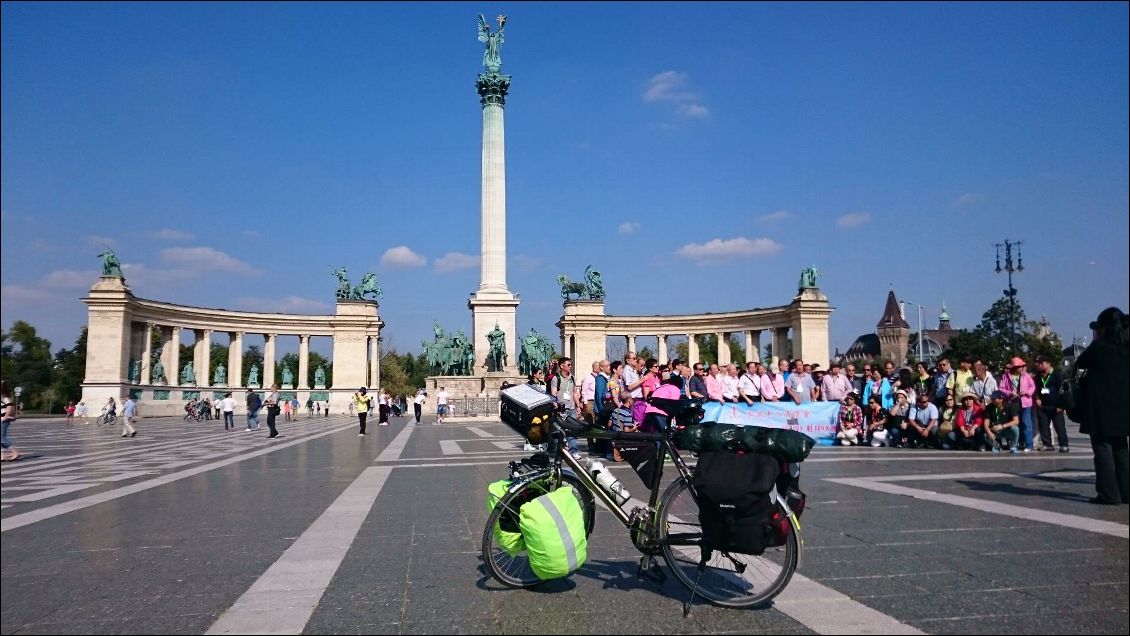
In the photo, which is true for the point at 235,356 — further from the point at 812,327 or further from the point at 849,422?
the point at 849,422

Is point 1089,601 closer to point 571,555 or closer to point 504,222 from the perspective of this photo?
point 571,555

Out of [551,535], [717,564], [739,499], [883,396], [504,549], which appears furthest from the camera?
[883,396]

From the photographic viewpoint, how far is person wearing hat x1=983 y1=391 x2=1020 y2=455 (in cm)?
1673

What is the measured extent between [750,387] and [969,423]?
4.92m

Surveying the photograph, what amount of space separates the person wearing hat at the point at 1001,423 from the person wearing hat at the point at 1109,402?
8324 millimetres

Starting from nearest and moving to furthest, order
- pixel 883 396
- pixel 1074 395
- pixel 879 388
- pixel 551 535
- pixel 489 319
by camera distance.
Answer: pixel 551 535
pixel 1074 395
pixel 883 396
pixel 879 388
pixel 489 319

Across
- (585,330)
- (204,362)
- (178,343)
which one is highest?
(585,330)

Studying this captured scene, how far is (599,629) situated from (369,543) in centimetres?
311

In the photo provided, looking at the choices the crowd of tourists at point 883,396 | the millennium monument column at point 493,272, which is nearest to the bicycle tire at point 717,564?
the crowd of tourists at point 883,396

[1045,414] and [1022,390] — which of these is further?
[1045,414]

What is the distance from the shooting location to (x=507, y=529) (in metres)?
5.20

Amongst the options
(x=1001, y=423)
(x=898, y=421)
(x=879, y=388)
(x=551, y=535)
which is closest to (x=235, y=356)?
(x=879, y=388)

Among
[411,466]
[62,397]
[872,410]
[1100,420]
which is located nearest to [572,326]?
[62,397]

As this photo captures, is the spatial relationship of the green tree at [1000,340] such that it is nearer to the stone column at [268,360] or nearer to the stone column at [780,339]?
the stone column at [780,339]
